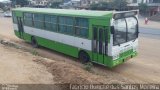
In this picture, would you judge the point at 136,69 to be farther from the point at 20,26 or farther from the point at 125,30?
the point at 20,26

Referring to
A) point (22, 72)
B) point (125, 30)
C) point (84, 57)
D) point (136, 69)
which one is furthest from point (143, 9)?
point (22, 72)

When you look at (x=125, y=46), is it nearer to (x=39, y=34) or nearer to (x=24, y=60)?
(x=24, y=60)

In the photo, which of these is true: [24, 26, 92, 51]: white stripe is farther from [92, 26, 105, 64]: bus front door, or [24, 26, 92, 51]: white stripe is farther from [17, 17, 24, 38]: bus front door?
[17, 17, 24, 38]: bus front door

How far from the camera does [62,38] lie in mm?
15531

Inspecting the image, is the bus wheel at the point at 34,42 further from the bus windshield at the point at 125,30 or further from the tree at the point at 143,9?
the tree at the point at 143,9

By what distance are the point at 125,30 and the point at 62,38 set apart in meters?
4.35

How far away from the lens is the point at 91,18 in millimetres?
12938

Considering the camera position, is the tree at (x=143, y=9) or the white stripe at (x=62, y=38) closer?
the white stripe at (x=62, y=38)

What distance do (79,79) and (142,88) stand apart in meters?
2.36

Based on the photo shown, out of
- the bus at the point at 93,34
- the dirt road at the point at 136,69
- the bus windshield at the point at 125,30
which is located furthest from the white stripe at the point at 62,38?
the bus windshield at the point at 125,30

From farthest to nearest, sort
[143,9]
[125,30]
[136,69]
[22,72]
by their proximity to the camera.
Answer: [143,9], [136,69], [125,30], [22,72]

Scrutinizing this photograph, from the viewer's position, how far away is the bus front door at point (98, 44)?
40.6ft

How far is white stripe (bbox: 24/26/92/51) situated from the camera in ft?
44.6

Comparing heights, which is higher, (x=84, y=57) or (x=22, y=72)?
(x=22, y=72)
